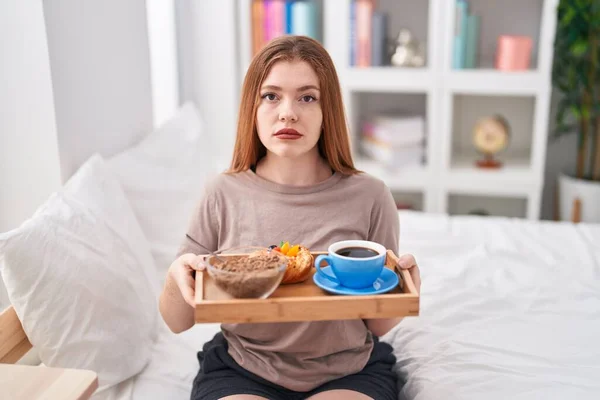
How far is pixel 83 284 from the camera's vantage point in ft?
4.47

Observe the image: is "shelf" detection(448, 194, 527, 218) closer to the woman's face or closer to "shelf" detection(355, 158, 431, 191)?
"shelf" detection(355, 158, 431, 191)

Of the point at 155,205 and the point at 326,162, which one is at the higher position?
the point at 326,162

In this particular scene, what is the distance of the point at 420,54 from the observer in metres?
3.10

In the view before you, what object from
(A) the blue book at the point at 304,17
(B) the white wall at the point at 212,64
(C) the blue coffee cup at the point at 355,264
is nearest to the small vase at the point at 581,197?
(A) the blue book at the point at 304,17

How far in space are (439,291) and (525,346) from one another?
329 millimetres

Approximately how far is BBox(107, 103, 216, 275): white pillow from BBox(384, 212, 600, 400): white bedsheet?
0.67 meters

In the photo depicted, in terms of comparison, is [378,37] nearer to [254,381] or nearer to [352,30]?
[352,30]

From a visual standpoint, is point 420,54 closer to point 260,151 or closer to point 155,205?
point 155,205

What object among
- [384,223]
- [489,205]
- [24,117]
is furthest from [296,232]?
[489,205]

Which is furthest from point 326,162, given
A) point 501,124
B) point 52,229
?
point 501,124

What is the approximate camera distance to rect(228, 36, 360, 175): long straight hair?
1.27 m

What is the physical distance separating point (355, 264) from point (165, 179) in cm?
103

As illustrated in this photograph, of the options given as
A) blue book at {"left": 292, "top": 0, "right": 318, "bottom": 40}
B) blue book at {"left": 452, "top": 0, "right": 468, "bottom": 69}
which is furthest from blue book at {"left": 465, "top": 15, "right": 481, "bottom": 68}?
blue book at {"left": 292, "top": 0, "right": 318, "bottom": 40}

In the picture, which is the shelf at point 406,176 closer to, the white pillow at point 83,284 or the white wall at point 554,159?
the white wall at point 554,159
